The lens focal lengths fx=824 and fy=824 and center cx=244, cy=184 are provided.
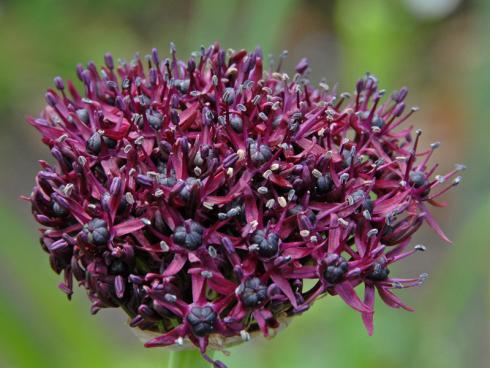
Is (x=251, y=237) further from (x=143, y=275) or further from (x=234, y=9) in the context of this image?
(x=234, y=9)

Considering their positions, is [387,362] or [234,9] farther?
[234,9]

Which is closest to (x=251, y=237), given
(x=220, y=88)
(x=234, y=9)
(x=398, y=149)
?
(x=220, y=88)

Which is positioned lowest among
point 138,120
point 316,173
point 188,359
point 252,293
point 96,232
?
point 188,359

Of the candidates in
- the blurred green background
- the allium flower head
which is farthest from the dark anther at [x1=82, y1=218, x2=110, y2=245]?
the blurred green background

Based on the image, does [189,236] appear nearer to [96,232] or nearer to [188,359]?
[96,232]

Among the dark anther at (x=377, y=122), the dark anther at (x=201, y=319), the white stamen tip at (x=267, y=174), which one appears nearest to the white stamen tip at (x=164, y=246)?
the dark anther at (x=201, y=319)

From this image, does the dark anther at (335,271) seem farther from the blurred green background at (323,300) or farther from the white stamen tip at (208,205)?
the blurred green background at (323,300)

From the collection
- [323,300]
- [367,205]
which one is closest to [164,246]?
[367,205]
